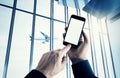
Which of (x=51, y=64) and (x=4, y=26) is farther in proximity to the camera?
(x=4, y=26)

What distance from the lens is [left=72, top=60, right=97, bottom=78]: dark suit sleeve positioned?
649 millimetres

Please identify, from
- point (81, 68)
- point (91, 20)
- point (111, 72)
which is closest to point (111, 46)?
point (111, 72)

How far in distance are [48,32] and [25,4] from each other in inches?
25.9

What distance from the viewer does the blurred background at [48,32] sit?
2.11m

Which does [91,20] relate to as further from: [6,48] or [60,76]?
[6,48]

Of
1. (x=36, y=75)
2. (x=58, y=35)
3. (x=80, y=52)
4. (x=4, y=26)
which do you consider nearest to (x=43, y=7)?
(x=58, y=35)

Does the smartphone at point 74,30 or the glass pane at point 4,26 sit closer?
the smartphone at point 74,30

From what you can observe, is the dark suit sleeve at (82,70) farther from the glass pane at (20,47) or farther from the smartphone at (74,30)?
the glass pane at (20,47)

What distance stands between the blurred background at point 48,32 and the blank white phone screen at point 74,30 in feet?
2.32

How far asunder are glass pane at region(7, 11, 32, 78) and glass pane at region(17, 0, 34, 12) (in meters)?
0.12

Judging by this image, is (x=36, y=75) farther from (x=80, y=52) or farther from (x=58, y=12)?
(x=58, y=12)

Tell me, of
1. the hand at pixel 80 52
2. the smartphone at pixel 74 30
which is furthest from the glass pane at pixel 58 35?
the hand at pixel 80 52

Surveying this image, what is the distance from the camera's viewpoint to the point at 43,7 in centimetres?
285

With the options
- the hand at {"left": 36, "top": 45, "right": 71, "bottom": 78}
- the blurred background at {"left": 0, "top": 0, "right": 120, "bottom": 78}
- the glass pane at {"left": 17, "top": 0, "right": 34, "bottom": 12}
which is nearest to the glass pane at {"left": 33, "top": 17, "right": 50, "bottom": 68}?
the blurred background at {"left": 0, "top": 0, "right": 120, "bottom": 78}
